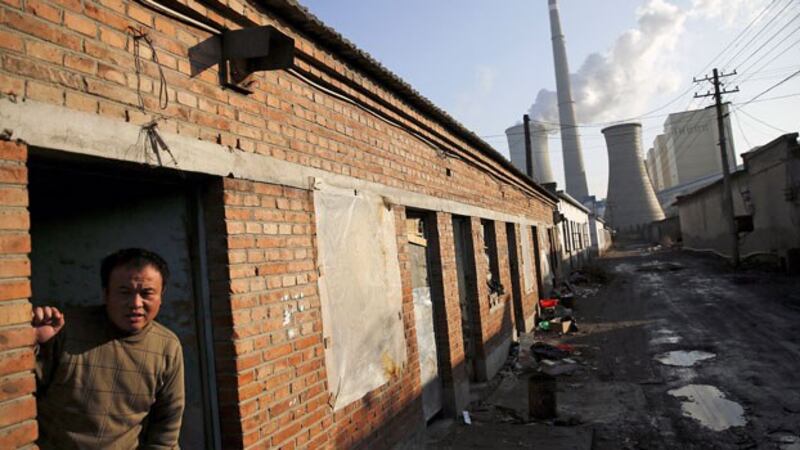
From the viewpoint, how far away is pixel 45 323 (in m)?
1.93

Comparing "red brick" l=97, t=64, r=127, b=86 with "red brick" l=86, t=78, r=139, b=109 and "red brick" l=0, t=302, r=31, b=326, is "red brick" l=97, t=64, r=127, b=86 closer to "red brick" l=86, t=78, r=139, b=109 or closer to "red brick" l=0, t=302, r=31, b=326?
"red brick" l=86, t=78, r=139, b=109

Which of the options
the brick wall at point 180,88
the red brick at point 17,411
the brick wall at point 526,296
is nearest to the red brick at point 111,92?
→ the brick wall at point 180,88

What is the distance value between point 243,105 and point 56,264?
145cm

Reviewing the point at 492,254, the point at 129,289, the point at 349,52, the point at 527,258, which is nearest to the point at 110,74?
the point at 129,289

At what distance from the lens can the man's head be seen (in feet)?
6.94

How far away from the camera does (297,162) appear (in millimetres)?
3549

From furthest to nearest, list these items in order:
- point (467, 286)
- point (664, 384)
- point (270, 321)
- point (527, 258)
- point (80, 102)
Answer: point (527, 258), point (467, 286), point (664, 384), point (270, 321), point (80, 102)

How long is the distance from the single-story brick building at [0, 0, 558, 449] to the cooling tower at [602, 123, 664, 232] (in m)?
51.1

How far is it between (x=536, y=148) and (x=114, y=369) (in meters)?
59.2

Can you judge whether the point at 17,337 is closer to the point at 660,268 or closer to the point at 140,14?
the point at 140,14

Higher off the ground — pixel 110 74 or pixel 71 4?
pixel 71 4

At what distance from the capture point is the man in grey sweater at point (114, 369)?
198 centimetres

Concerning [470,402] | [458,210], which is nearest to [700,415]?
[470,402]

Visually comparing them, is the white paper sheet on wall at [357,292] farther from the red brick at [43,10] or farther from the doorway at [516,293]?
the doorway at [516,293]
